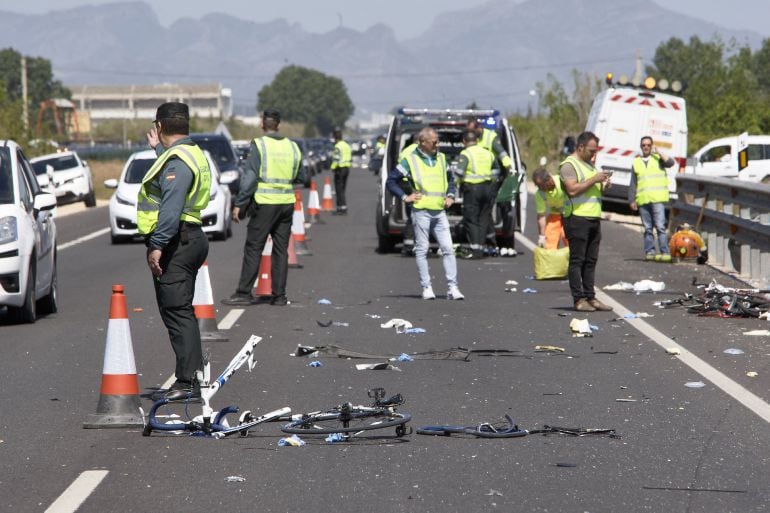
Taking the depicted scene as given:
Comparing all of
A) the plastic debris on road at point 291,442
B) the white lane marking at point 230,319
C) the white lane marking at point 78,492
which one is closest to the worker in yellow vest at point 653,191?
the white lane marking at point 230,319

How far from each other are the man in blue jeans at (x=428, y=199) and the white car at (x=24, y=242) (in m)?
3.74

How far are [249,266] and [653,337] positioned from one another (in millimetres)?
4391

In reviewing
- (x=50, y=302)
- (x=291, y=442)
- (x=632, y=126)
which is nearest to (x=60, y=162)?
(x=632, y=126)

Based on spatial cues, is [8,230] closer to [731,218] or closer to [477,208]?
[477,208]

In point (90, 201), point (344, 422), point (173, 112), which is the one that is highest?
point (173, 112)

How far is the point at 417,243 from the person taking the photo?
52.7ft

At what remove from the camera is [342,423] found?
8.59m

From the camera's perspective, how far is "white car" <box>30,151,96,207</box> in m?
39.6

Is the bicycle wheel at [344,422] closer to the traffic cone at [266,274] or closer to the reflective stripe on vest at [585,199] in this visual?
the reflective stripe on vest at [585,199]

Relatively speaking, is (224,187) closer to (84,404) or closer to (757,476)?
(84,404)

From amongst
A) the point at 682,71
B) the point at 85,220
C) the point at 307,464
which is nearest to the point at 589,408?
the point at 307,464

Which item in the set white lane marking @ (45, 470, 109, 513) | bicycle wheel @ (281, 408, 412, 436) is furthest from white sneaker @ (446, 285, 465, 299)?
white lane marking @ (45, 470, 109, 513)

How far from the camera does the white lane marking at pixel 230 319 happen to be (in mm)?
13602

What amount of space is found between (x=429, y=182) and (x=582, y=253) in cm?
186
